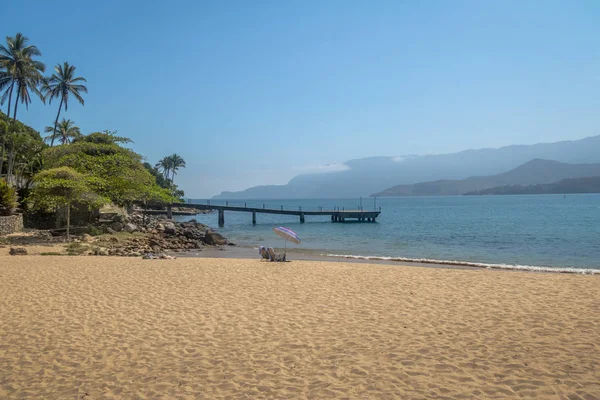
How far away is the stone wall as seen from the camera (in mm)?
22734

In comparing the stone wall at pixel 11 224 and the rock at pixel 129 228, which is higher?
the stone wall at pixel 11 224

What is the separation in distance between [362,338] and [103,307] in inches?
228

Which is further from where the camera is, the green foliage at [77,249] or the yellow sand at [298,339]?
the green foliage at [77,249]

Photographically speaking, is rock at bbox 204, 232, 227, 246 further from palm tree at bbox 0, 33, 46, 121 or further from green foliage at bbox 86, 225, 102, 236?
palm tree at bbox 0, 33, 46, 121

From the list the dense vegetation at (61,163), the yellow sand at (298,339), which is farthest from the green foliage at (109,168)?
the yellow sand at (298,339)

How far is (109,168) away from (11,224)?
7.18 metres

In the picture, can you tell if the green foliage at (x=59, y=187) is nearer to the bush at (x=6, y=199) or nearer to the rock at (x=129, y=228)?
the bush at (x=6, y=199)

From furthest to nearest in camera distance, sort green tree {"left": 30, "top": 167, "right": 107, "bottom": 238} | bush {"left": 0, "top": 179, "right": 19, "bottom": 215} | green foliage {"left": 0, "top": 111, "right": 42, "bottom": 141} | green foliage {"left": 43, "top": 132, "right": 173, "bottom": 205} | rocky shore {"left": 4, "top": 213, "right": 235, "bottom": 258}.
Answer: green foliage {"left": 0, "top": 111, "right": 42, "bottom": 141}
green foliage {"left": 43, "top": 132, "right": 173, "bottom": 205}
bush {"left": 0, "top": 179, "right": 19, "bottom": 215}
green tree {"left": 30, "top": 167, "right": 107, "bottom": 238}
rocky shore {"left": 4, "top": 213, "right": 235, "bottom": 258}

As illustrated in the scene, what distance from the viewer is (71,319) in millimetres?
7609

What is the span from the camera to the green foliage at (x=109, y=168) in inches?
1056

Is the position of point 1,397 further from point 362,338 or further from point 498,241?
point 498,241

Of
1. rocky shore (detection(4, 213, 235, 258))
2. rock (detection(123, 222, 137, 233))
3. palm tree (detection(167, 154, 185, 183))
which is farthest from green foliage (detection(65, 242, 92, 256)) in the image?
palm tree (detection(167, 154, 185, 183))

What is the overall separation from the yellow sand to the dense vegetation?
502 inches

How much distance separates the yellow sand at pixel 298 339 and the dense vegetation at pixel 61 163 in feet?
41.8
